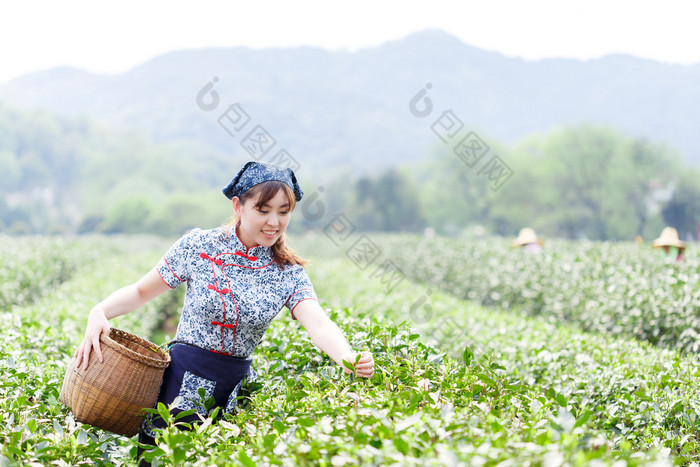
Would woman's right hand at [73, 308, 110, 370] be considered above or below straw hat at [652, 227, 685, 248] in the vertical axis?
above

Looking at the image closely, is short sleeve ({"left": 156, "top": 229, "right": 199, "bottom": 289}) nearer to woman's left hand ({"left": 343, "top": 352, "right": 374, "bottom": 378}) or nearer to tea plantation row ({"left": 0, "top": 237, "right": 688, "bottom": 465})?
tea plantation row ({"left": 0, "top": 237, "right": 688, "bottom": 465})

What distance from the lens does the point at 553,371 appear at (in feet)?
13.2

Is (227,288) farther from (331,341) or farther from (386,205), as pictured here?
(386,205)

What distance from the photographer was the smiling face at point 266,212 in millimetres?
2420

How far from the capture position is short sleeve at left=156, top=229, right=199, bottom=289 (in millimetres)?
2549

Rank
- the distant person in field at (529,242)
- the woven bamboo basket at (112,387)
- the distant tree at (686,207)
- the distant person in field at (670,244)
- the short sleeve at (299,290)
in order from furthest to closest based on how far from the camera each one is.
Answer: the distant tree at (686,207)
the distant person in field at (529,242)
the distant person in field at (670,244)
the short sleeve at (299,290)
the woven bamboo basket at (112,387)

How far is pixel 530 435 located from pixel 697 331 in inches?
180

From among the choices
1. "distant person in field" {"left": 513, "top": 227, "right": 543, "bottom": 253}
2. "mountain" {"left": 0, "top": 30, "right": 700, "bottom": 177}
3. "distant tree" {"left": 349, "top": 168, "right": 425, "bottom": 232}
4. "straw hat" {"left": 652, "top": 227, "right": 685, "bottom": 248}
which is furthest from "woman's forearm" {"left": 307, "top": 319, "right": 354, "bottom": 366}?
"mountain" {"left": 0, "top": 30, "right": 700, "bottom": 177}

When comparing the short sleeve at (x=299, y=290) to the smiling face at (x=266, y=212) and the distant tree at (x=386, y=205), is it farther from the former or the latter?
the distant tree at (x=386, y=205)

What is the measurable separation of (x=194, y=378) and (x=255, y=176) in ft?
2.98

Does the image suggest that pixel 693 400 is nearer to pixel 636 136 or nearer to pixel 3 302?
pixel 3 302

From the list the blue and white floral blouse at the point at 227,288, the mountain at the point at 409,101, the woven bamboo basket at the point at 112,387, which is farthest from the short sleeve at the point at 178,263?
the mountain at the point at 409,101

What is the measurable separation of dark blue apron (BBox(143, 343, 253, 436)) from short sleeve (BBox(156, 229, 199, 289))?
11.7 inches

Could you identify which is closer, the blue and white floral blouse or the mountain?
the blue and white floral blouse
